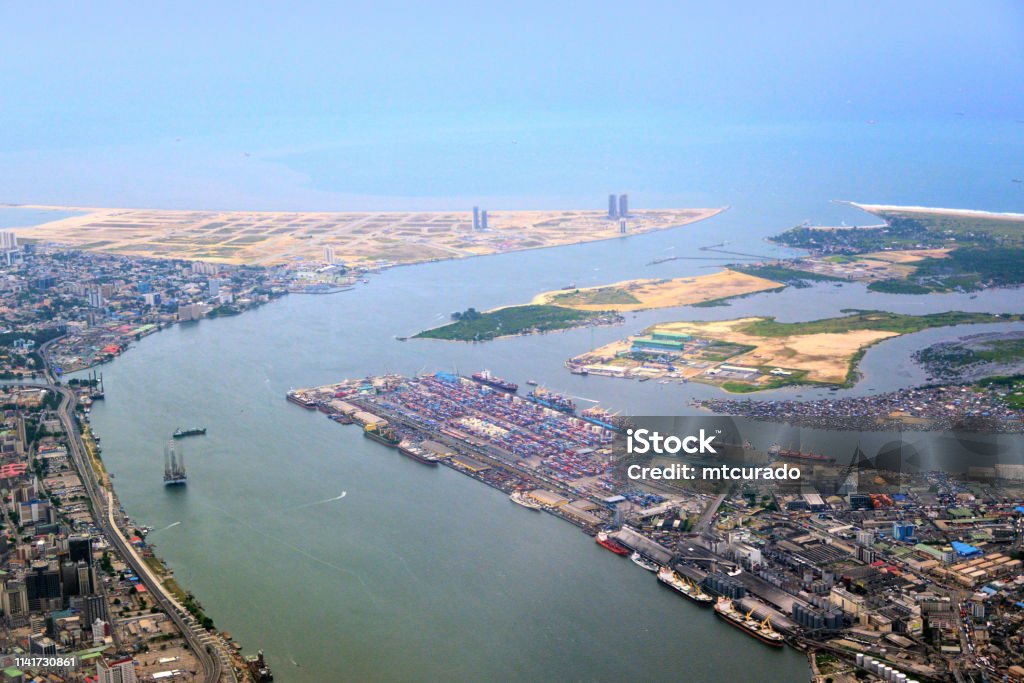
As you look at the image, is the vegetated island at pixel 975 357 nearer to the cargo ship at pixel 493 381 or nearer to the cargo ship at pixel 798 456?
the cargo ship at pixel 798 456

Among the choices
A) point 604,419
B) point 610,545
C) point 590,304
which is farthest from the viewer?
point 590,304

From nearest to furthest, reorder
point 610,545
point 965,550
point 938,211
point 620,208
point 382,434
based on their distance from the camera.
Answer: point 965,550 < point 610,545 < point 382,434 < point 938,211 < point 620,208

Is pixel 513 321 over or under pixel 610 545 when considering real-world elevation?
over

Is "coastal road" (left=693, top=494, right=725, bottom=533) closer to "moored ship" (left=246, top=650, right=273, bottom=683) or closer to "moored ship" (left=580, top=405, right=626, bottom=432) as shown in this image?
"moored ship" (left=580, top=405, right=626, bottom=432)

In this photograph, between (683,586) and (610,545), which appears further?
(610,545)

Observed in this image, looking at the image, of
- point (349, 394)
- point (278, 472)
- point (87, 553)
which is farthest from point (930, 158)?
point (87, 553)

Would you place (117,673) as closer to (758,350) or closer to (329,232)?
(758,350)

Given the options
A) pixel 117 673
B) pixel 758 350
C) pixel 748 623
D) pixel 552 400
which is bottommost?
pixel 748 623

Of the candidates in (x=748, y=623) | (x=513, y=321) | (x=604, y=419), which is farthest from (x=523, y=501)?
(x=513, y=321)
